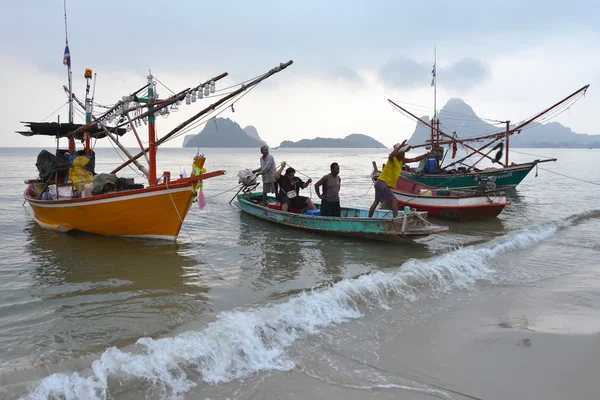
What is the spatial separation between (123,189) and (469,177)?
50.0ft

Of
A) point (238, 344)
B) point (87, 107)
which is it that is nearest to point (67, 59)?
point (87, 107)

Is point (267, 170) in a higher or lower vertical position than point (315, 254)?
higher

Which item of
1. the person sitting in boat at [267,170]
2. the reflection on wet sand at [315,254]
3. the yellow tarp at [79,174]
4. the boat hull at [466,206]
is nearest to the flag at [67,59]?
the yellow tarp at [79,174]

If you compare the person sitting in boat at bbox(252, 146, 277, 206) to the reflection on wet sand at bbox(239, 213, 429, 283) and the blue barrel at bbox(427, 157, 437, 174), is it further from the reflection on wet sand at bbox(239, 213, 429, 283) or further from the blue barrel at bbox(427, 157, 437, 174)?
the blue barrel at bbox(427, 157, 437, 174)

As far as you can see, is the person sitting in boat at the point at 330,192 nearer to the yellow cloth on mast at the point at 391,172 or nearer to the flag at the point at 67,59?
the yellow cloth on mast at the point at 391,172

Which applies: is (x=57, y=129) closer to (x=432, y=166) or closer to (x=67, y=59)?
(x=67, y=59)

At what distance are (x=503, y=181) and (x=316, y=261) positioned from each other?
15718mm

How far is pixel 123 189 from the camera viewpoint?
10141mm

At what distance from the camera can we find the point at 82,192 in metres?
10.1

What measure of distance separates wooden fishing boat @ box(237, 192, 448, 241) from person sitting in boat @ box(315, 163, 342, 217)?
41 cm

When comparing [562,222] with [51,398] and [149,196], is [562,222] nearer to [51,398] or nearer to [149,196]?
[149,196]

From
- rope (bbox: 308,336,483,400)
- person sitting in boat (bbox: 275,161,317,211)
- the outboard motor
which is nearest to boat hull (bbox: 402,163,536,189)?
the outboard motor

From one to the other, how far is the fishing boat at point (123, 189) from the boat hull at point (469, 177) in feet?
40.2

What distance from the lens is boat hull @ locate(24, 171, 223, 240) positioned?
9078mm
